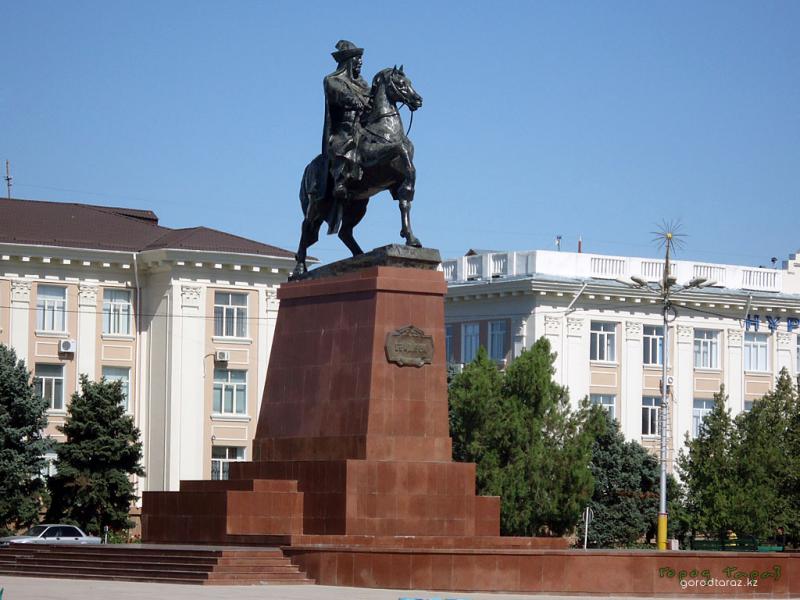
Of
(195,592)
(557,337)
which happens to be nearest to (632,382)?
(557,337)

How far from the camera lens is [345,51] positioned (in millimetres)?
28594

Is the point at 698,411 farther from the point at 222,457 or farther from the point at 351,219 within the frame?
the point at 351,219

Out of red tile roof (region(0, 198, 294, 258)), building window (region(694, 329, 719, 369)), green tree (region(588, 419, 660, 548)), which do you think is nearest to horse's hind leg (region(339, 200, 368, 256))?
green tree (region(588, 419, 660, 548))

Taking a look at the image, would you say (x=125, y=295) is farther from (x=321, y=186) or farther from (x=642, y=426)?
(x=321, y=186)

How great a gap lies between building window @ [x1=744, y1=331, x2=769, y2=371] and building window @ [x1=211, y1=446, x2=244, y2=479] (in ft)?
67.3

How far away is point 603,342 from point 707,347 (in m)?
4.57

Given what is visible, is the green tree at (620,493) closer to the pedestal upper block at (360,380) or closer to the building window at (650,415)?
the building window at (650,415)

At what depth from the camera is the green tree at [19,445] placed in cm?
4366

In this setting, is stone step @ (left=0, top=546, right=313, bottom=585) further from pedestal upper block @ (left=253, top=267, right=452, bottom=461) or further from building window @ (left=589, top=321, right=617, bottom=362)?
building window @ (left=589, top=321, right=617, bottom=362)

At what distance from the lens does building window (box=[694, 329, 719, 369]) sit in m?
64.4

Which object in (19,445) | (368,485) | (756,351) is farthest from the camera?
(756,351)

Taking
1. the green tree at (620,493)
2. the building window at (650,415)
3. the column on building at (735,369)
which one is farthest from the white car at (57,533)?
the column on building at (735,369)

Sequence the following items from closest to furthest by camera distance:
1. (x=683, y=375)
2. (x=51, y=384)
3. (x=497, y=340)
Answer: (x=51, y=384)
(x=497, y=340)
(x=683, y=375)

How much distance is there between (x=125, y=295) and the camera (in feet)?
178
